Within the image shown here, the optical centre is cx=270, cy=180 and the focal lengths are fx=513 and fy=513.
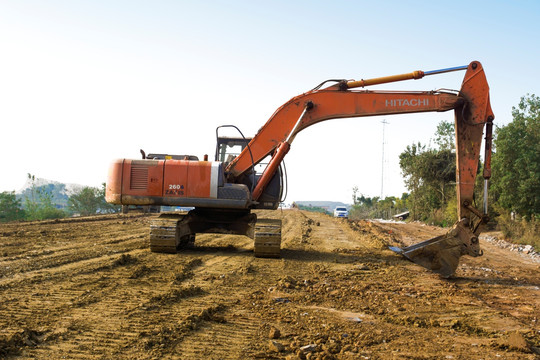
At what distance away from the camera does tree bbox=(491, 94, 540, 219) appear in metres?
23.0

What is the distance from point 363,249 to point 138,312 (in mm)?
9747

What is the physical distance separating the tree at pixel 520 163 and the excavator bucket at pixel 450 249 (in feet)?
46.2

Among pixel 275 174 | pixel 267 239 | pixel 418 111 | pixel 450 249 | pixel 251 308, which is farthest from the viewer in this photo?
pixel 275 174

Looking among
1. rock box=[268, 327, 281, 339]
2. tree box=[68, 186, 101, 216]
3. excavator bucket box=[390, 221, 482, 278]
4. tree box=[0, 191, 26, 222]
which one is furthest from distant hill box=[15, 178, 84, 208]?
rock box=[268, 327, 281, 339]

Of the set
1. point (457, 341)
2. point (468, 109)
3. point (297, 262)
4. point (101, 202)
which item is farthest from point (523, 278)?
point (101, 202)

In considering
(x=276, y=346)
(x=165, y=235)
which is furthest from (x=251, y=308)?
(x=165, y=235)

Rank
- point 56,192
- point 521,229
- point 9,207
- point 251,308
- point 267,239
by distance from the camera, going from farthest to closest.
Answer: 1. point 56,192
2. point 9,207
3. point 521,229
4. point 267,239
5. point 251,308

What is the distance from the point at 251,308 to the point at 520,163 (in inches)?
810

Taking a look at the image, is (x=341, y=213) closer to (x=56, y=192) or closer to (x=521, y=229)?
(x=521, y=229)

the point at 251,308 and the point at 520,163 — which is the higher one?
the point at 520,163

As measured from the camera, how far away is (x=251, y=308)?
6727 mm

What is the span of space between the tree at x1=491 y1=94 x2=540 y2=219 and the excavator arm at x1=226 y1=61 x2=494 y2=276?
13279 millimetres

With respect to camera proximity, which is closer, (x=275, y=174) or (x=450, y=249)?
(x=450, y=249)

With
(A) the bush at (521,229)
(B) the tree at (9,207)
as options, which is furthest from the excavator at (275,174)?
(B) the tree at (9,207)
